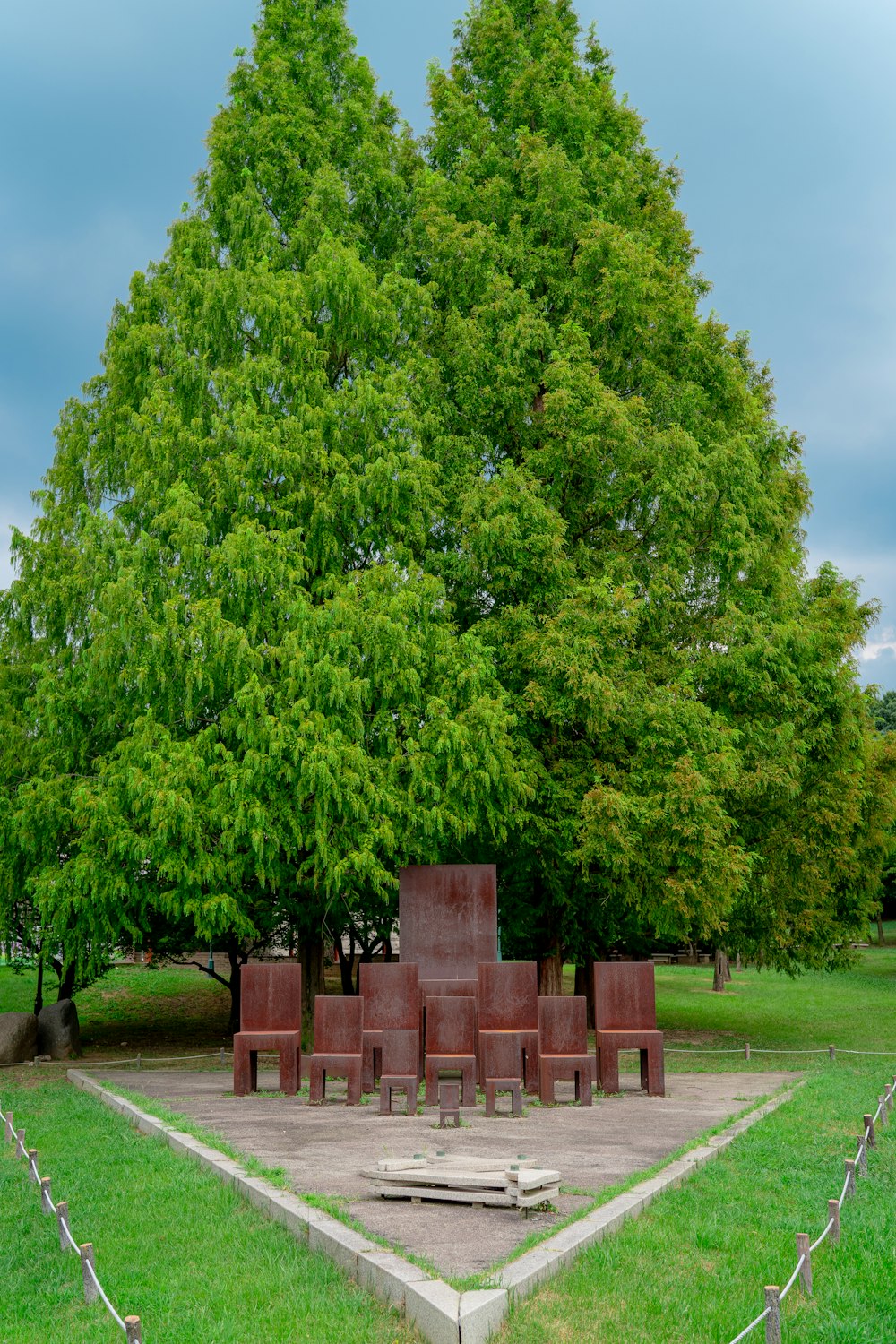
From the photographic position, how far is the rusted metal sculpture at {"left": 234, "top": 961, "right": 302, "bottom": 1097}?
38.7 ft

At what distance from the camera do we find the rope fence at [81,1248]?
4.48 metres

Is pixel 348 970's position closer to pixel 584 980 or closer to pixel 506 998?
pixel 584 980

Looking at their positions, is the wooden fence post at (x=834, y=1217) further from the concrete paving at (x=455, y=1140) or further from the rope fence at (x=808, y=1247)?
the concrete paving at (x=455, y=1140)

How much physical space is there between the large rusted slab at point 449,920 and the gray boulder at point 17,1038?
23.2ft

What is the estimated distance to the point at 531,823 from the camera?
16656 millimetres

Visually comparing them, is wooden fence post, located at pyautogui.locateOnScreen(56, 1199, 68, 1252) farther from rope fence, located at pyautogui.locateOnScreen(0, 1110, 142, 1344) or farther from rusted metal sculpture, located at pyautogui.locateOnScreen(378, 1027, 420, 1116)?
rusted metal sculpture, located at pyautogui.locateOnScreen(378, 1027, 420, 1116)

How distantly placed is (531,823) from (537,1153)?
8.38m

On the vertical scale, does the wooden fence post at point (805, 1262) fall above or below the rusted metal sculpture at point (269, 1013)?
below

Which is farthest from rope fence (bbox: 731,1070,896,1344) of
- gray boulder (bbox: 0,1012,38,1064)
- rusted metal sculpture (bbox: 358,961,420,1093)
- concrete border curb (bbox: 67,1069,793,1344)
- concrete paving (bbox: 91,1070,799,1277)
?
gray boulder (bbox: 0,1012,38,1064)

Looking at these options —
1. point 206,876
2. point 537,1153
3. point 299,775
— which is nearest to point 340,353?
point 299,775

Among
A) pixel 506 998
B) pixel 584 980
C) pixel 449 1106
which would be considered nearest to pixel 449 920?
pixel 506 998

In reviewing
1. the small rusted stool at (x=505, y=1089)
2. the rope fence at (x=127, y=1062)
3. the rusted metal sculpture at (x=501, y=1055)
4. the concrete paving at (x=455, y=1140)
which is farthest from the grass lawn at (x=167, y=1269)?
the rope fence at (x=127, y=1062)

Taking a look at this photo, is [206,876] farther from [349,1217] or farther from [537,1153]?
[349,1217]

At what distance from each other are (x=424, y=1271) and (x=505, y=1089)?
531 cm
